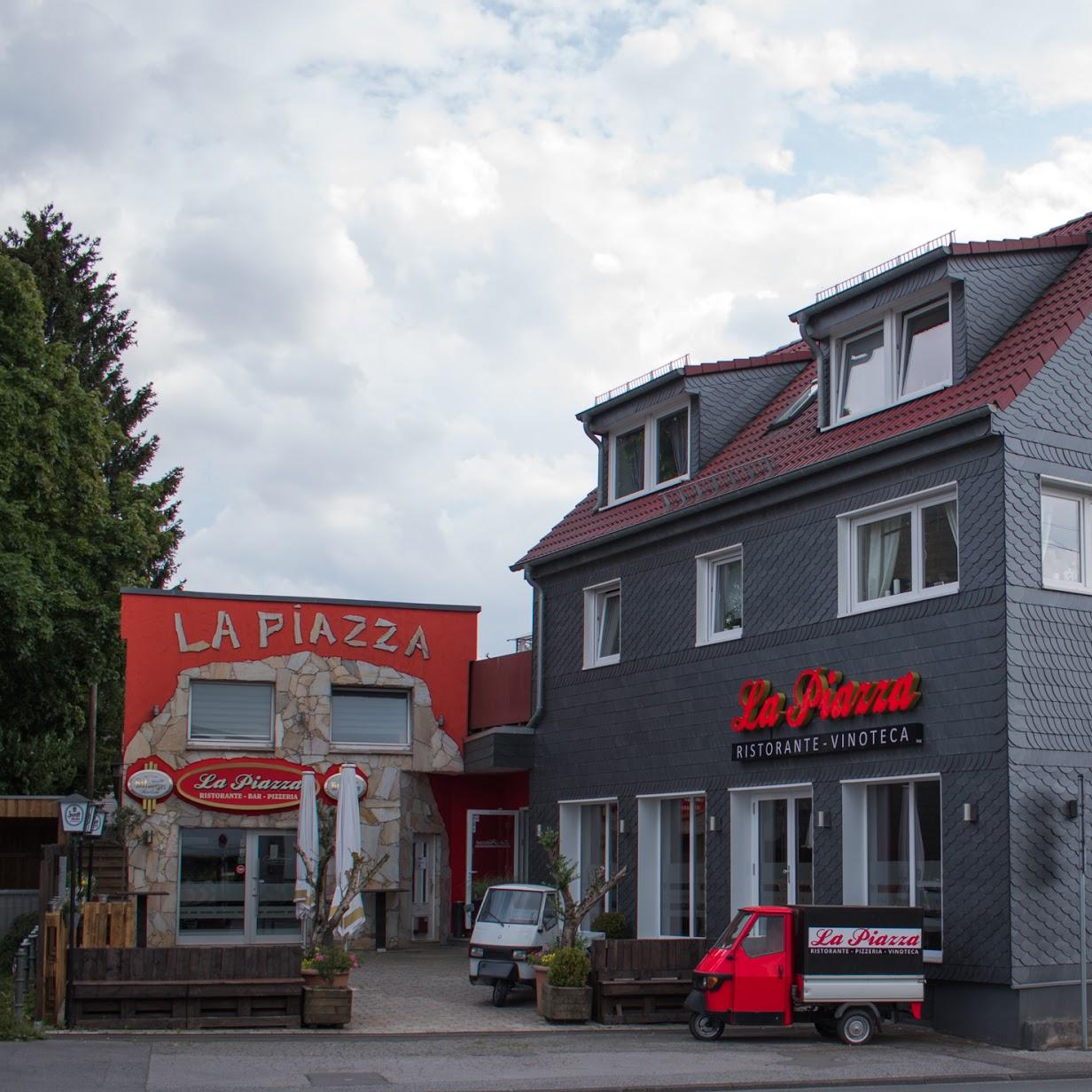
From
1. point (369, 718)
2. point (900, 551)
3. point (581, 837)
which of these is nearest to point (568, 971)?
point (900, 551)

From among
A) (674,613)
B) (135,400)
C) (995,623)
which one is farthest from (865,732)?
(135,400)

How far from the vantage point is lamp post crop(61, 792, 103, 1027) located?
16.5 m

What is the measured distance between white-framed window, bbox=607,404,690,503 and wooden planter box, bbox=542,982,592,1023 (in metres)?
8.63

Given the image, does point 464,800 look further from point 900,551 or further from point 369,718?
point 900,551

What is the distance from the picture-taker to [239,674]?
1099 inches

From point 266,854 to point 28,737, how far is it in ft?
30.3

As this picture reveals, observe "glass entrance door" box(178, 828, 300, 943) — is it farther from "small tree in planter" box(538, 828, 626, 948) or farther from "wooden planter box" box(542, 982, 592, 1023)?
"wooden planter box" box(542, 982, 592, 1023)

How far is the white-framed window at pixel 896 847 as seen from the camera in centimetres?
1756

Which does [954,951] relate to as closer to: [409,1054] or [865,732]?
[865,732]

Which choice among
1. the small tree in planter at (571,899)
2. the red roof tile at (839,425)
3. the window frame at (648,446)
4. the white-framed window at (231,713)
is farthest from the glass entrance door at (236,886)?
the small tree in planter at (571,899)

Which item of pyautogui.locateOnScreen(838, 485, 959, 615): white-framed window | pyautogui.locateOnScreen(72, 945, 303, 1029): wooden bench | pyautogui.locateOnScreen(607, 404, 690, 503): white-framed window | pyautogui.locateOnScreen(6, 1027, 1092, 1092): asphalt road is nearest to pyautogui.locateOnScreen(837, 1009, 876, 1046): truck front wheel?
pyautogui.locateOnScreen(6, 1027, 1092, 1092): asphalt road

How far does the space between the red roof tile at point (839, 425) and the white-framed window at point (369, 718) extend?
4.26 meters

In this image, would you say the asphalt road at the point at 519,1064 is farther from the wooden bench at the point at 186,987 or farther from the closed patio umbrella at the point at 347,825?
the closed patio umbrella at the point at 347,825

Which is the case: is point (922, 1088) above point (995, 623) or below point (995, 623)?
below
